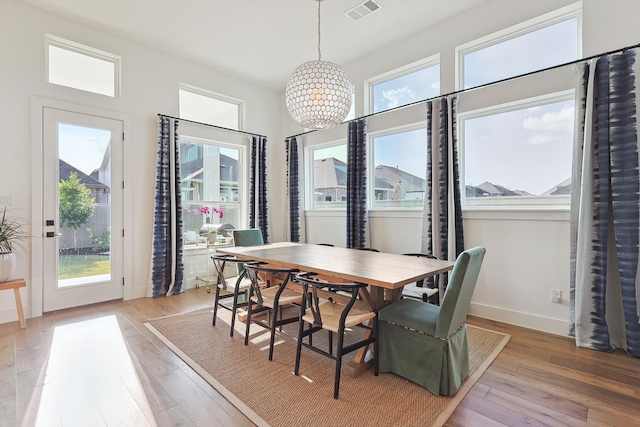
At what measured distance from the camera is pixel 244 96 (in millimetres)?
5328

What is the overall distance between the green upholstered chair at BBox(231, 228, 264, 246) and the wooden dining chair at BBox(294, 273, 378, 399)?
5.91ft

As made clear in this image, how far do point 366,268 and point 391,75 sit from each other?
3053mm

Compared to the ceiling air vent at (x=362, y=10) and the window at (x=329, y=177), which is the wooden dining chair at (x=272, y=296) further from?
the ceiling air vent at (x=362, y=10)

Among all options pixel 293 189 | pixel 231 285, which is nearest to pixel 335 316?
pixel 231 285

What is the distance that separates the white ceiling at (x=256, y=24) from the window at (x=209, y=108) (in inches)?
19.3

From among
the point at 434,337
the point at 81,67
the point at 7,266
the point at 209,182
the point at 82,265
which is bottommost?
the point at 434,337

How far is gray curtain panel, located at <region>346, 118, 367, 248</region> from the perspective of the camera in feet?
14.2

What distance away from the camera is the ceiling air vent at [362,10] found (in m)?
3.30

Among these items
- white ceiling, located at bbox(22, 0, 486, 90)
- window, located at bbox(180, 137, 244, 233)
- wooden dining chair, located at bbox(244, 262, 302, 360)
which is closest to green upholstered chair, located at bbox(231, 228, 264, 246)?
wooden dining chair, located at bbox(244, 262, 302, 360)

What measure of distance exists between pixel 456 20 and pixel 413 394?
382cm

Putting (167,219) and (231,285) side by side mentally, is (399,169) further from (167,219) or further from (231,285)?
(167,219)

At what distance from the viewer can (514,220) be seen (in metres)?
3.18

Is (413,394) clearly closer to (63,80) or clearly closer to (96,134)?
(96,134)

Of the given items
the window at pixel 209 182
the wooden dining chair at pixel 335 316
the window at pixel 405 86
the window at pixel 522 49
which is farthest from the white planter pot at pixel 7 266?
the window at pixel 522 49
